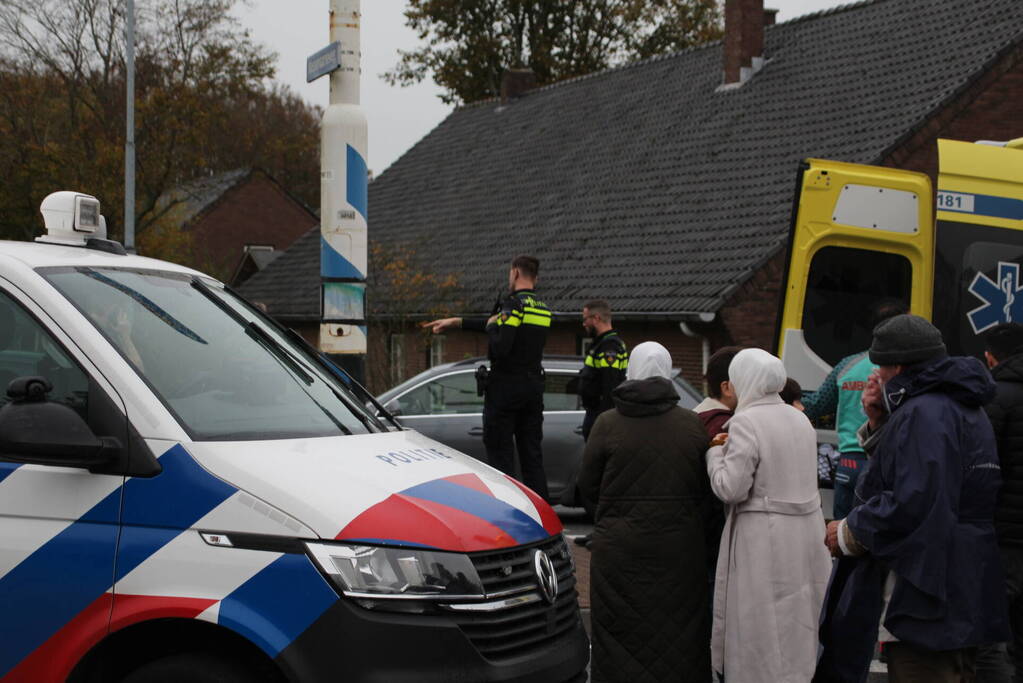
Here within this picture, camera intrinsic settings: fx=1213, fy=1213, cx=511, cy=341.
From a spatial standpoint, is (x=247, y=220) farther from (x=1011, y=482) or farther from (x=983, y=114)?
(x=1011, y=482)

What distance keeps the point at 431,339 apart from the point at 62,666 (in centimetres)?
1758

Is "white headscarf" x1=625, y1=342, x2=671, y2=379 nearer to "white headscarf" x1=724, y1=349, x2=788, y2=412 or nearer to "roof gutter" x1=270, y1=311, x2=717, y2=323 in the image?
"white headscarf" x1=724, y1=349, x2=788, y2=412

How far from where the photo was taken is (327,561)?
3535mm

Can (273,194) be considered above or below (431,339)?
above

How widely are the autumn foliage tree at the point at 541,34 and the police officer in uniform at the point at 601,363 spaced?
3017 centimetres

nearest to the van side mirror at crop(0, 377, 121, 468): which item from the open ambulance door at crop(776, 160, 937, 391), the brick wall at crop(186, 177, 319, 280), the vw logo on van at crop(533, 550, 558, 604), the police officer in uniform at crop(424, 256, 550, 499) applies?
the vw logo on van at crop(533, 550, 558, 604)

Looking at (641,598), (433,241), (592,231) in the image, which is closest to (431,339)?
(592,231)

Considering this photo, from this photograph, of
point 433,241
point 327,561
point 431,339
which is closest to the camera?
point 327,561

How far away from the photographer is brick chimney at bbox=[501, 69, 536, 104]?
31.0m

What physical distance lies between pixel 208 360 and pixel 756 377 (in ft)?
7.14

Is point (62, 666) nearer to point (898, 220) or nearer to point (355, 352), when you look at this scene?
point (355, 352)

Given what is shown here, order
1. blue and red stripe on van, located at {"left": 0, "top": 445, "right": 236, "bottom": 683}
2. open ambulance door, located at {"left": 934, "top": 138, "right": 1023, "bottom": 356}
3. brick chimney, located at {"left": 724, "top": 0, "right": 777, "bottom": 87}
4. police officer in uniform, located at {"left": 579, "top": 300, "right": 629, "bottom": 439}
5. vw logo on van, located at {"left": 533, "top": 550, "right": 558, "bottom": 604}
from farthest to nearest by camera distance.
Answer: brick chimney, located at {"left": 724, "top": 0, "right": 777, "bottom": 87} < police officer in uniform, located at {"left": 579, "top": 300, "right": 629, "bottom": 439} < open ambulance door, located at {"left": 934, "top": 138, "right": 1023, "bottom": 356} < vw logo on van, located at {"left": 533, "top": 550, "right": 558, "bottom": 604} < blue and red stripe on van, located at {"left": 0, "top": 445, "right": 236, "bottom": 683}

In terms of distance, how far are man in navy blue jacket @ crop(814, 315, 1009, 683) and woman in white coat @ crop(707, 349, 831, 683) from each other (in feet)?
1.49

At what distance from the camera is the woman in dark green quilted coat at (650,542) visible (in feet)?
16.3
